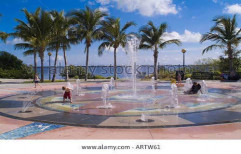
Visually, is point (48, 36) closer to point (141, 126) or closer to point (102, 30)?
point (102, 30)

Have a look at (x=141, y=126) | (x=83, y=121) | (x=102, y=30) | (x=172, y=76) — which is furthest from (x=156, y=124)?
(x=172, y=76)

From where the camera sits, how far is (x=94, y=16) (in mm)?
22969

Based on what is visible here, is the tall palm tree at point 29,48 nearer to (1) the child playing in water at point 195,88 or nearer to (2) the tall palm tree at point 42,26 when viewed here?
(2) the tall palm tree at point 42,26

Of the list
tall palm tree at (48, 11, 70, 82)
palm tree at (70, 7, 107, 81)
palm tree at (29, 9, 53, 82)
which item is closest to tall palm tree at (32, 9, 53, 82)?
palm tree at (29, 9, 53, 82)

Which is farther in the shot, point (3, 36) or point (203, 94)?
point (3, 36)

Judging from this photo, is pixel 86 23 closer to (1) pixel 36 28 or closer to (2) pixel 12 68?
(1) pixel 36 28

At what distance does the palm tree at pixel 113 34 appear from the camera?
23.5 m

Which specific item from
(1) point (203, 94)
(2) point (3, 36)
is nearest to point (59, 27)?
(2) point (3, 36)

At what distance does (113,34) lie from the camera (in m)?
23.8

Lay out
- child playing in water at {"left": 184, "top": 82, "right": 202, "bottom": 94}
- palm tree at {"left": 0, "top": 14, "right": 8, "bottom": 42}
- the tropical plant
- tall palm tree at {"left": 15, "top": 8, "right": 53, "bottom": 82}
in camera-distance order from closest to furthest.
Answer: child playing in water at {"left": 184, "top": 82, "right": 202, "bottom": 94} < palm tree at {"left": 0, "top": 14, "right": 8, "bottom": 42} < tall palm tree at {"left": 15, "top": 8, "right": 53, "bottom": 82} < the tropical plant

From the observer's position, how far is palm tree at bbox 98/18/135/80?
926 inches

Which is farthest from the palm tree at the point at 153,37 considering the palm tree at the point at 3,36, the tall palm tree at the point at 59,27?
the palm tree at the point at 3,36

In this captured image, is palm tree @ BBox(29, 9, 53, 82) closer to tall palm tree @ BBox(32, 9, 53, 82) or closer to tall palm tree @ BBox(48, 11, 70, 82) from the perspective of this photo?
tall palm tree @ BBox(32, 9, 53, 82)

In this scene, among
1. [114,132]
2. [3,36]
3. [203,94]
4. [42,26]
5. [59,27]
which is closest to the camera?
[114,132]
